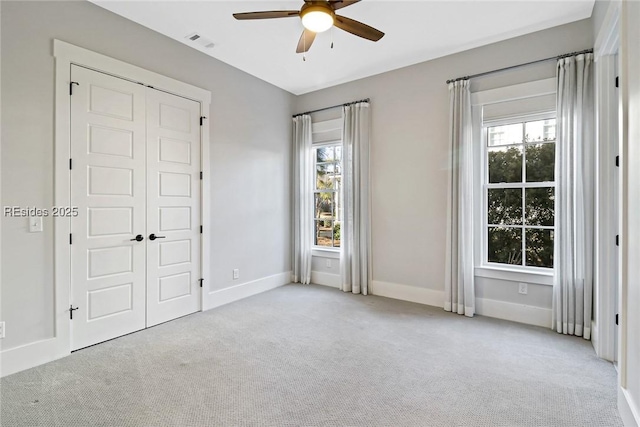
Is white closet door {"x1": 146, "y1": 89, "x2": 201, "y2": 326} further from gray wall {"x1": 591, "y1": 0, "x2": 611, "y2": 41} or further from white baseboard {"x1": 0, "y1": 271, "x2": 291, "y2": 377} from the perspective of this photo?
gray wall {"x1": 591, "y1": 0, "x2": 611, "y2": 41}

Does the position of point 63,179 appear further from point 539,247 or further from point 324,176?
point 539,247

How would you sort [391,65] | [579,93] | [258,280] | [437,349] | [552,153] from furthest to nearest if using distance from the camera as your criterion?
[258,280] < [391,65] < [552,153] < [579,93] < [437,349]

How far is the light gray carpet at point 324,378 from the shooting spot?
1.94 m

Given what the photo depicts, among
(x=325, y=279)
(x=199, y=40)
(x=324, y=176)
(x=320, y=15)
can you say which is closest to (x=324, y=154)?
(x=324, y=176)

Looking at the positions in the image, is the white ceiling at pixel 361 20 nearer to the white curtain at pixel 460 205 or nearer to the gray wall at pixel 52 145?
the gray wall at pixel 52 145

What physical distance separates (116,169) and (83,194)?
379 mm

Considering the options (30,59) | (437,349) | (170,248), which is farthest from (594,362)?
(30,59)

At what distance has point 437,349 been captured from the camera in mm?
2844

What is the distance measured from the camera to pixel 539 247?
11.6ft

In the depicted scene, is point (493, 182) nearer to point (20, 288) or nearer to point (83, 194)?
point (83, 194)

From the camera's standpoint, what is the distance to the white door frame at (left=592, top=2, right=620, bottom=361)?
257cm

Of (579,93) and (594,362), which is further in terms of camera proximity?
(579,93)

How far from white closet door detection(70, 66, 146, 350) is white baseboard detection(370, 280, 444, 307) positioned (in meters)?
2.99

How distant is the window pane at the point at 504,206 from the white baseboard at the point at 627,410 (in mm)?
2042
